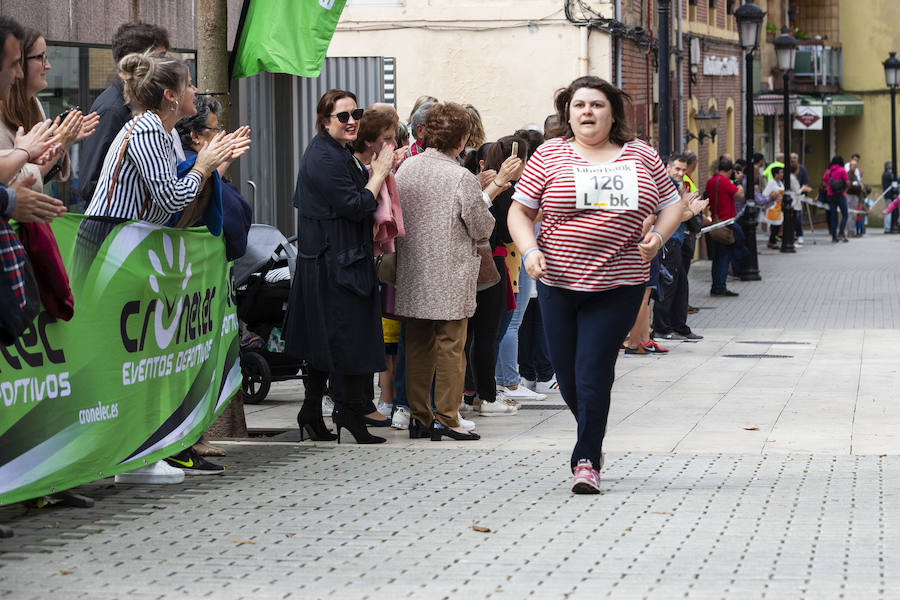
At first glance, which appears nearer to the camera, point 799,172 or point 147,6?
point 147,6

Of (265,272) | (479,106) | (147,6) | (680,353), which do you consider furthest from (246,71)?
(479,106)

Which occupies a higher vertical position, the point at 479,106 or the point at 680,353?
the point at 479,106

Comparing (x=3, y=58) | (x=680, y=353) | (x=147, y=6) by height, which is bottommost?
(x=680, y=353)

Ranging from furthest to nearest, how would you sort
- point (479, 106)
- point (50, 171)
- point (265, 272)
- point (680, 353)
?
point (479, 106), point (680, 353), point (265, 272), point (50, 171)

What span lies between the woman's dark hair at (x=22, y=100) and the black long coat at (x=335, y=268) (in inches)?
81.2

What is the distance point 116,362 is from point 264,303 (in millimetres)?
3779

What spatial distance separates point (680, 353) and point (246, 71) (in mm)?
6647

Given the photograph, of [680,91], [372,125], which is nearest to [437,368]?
[372,125]

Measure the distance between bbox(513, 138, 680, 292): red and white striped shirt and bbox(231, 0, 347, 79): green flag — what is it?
2.66 metres

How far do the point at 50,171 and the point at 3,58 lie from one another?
0.73 meters

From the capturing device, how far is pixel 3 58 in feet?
20.0

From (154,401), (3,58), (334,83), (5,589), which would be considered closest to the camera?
(5,589)

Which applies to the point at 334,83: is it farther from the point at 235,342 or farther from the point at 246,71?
the point at 235,342

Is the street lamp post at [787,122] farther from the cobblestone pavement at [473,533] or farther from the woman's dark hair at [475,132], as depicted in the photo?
the cobblestone pavement at [473,533]
